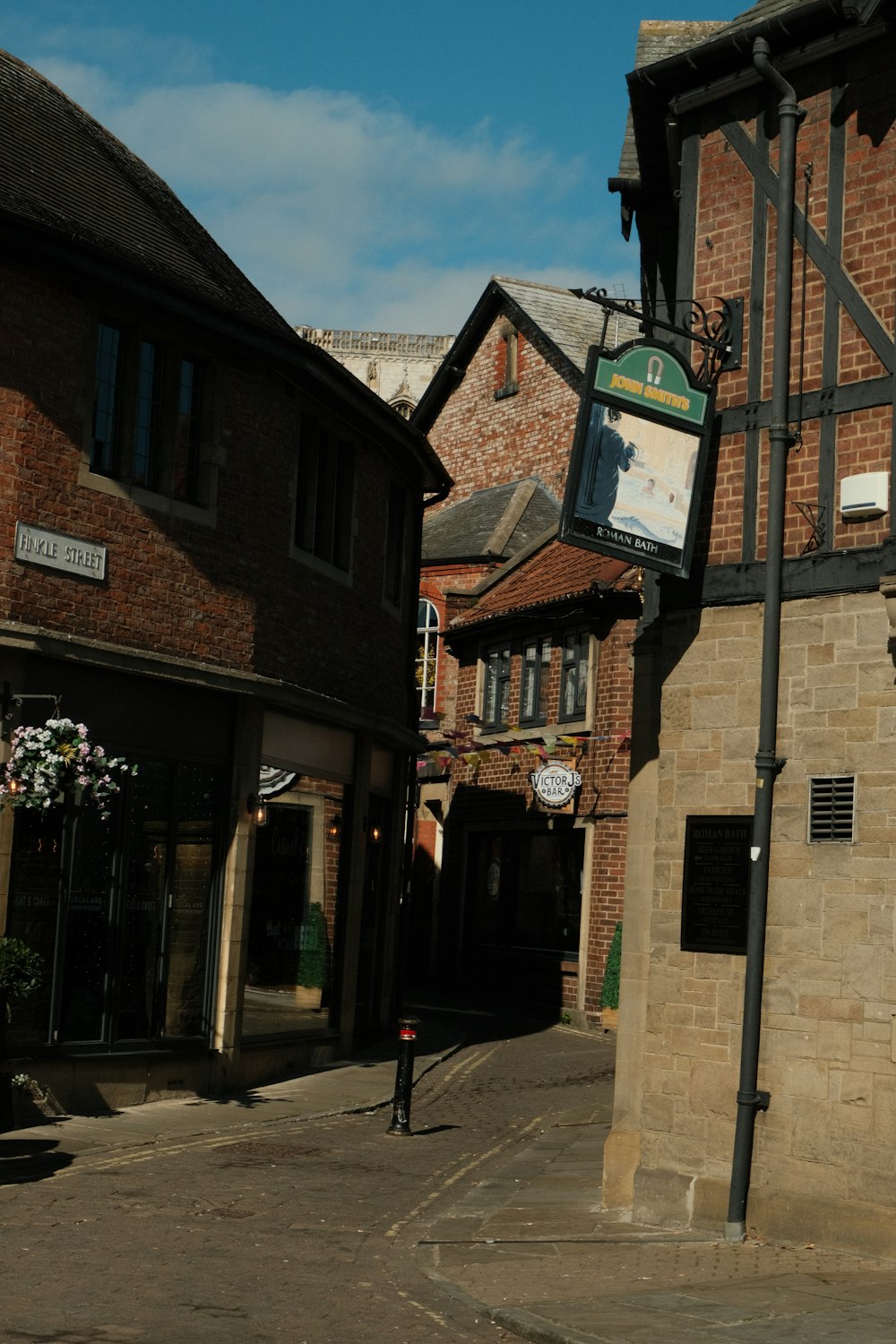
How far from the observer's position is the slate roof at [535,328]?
113 ft

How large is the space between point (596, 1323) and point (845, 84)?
8.24 meters

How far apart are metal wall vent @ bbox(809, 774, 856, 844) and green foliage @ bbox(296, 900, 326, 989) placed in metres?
8.45

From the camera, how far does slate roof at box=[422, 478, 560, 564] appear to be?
32906mm

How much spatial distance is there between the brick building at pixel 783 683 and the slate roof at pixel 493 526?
66.4 feet

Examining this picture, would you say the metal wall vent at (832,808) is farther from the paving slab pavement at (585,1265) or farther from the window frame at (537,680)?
the window frame at (537,680)

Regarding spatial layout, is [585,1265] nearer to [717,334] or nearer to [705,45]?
[717,334]

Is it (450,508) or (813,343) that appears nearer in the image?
(813,343)

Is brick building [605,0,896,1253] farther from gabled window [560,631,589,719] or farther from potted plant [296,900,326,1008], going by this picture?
gabled window [560,631,589,719]

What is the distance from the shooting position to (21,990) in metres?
12.8

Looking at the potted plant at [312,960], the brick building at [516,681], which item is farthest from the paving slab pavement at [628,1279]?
the brick building at [516,681]

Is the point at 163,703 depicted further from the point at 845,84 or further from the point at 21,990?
the point at 845,84

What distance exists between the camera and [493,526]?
33.8 metres

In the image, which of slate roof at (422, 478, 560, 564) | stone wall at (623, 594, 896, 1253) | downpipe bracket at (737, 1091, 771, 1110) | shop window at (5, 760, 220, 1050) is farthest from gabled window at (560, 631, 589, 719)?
downpipe bracket at (737, 1091, 771, 1110)

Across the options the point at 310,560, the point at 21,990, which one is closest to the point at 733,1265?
the point at 21,990
